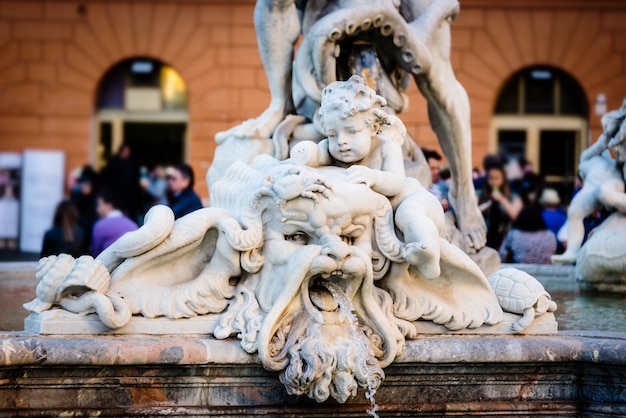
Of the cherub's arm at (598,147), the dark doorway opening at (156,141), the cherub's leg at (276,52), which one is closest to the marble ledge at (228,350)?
the cherub's leg at (276,52)

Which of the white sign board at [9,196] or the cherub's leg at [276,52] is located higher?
the cherub's leg at [276,52]

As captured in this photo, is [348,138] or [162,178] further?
[162,178]

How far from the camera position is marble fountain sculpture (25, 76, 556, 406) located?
526 centimetres

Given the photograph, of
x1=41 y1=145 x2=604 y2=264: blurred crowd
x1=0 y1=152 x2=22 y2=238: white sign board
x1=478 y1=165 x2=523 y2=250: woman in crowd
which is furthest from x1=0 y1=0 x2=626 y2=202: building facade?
x1=478 y1=165 x2=523 y2=250: woman in crowd

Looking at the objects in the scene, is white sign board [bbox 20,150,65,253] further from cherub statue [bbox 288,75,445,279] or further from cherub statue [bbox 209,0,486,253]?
cherub statue [bbox 288,75,445,279]

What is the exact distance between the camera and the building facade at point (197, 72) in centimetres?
2633

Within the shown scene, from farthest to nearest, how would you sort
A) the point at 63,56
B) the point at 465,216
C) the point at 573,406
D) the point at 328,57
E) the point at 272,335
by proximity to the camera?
the point at 63,56
the point at 465,216
the point at 328,57
the point at 573,406
the point at 272,335

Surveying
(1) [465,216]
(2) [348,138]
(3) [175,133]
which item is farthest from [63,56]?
(2) [348,138]

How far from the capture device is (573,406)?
5.64 metres

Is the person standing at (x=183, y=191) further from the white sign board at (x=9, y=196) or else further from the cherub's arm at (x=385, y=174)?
the white sign board at (x=9, y=196)

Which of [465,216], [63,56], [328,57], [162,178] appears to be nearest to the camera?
[328,57]

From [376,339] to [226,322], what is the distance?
A: 1.65 ft

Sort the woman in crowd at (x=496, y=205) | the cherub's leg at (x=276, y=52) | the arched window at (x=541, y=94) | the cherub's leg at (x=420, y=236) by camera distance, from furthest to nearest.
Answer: the arched window at (x=541, y=94) → the woman in crowd at (x=496, y=205) → the cherub's leg at (x=276, y=52) → the cherub's leg at (x=420, y=236)

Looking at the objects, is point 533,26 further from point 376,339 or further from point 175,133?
point 376,339
